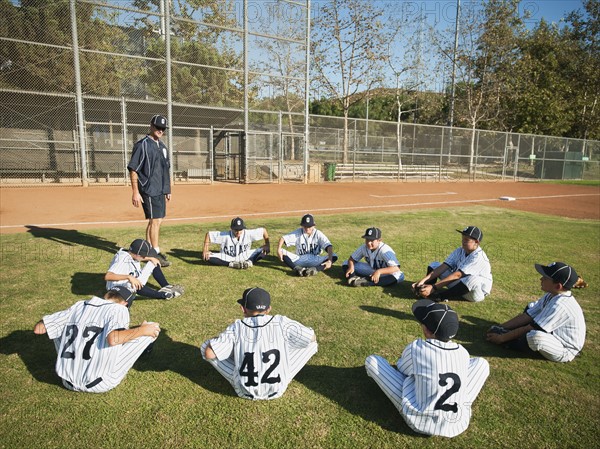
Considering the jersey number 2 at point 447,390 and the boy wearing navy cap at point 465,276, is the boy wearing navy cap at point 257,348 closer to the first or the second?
the jersey number 2 at point 447,390

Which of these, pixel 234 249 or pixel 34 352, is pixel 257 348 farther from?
pixel 234 249

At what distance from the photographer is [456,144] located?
28344 millimetres

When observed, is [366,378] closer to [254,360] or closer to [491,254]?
[254,360]

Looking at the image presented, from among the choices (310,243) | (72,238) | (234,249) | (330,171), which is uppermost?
(330,171)

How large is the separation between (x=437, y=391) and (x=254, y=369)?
1.31 metres

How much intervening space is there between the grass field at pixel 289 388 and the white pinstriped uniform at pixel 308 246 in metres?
0.30

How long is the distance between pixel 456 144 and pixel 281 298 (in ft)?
87.5

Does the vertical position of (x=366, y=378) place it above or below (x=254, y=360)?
below

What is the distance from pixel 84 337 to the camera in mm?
2965

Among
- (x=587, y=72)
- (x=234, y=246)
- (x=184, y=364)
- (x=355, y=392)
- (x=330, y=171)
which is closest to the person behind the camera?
(x=355, y=392)

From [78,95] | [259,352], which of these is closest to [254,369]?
[259,352]

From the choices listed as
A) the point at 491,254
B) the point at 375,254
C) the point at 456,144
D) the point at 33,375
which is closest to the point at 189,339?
the point at 33,375

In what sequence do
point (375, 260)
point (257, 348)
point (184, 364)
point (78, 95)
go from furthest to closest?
1. point (78, 95)
2. point (375, 260)
3. point (184, 364)
4. point (257, 348)

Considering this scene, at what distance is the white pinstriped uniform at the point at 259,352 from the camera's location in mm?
2936
